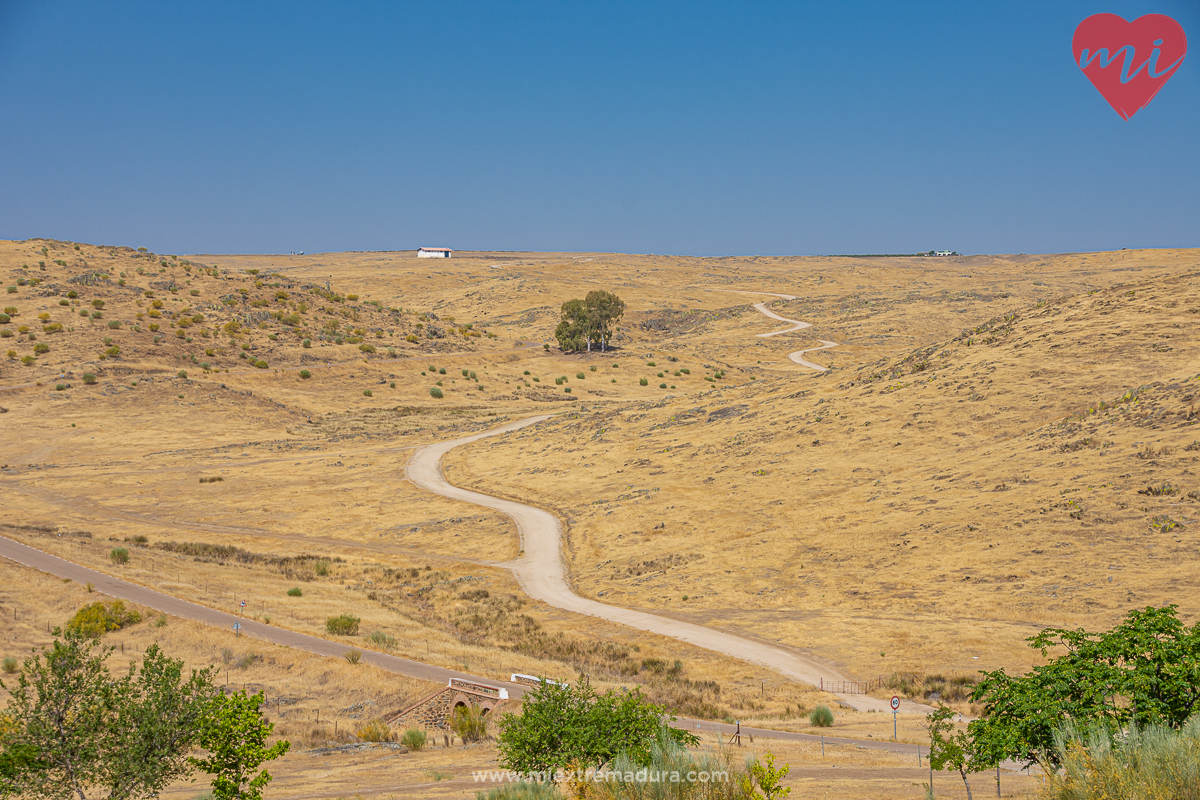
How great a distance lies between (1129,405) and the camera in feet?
135

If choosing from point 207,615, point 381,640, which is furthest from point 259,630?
point 381,640

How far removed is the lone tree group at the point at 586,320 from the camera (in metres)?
112

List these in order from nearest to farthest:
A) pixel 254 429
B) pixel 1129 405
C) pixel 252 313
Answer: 1. pixel 1129 405
2. pixel 254 429
3. pixel 252 313

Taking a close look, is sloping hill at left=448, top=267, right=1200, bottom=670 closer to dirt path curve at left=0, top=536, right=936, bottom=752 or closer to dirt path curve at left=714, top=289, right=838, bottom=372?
dirt path curve at left=0, top=536, right=936, bottom=752

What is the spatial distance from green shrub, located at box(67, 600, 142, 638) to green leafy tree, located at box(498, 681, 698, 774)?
70.8 ft

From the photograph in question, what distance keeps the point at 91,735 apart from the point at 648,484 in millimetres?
40405

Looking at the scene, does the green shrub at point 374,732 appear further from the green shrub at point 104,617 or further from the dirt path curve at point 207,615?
the green shrub at point 104,617

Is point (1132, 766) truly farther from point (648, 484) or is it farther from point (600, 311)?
point (600, 311)

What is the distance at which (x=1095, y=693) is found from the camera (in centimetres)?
1247

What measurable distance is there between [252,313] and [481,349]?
98.3ft

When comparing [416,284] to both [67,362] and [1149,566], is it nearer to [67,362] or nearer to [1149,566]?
[67,362]

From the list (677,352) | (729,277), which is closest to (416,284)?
(729,277)

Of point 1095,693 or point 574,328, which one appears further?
point 574,328

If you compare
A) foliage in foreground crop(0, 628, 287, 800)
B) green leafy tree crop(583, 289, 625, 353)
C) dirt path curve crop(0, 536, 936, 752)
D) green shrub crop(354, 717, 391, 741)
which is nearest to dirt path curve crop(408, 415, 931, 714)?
dirt path curve crop(0, 536, 936, 752)
